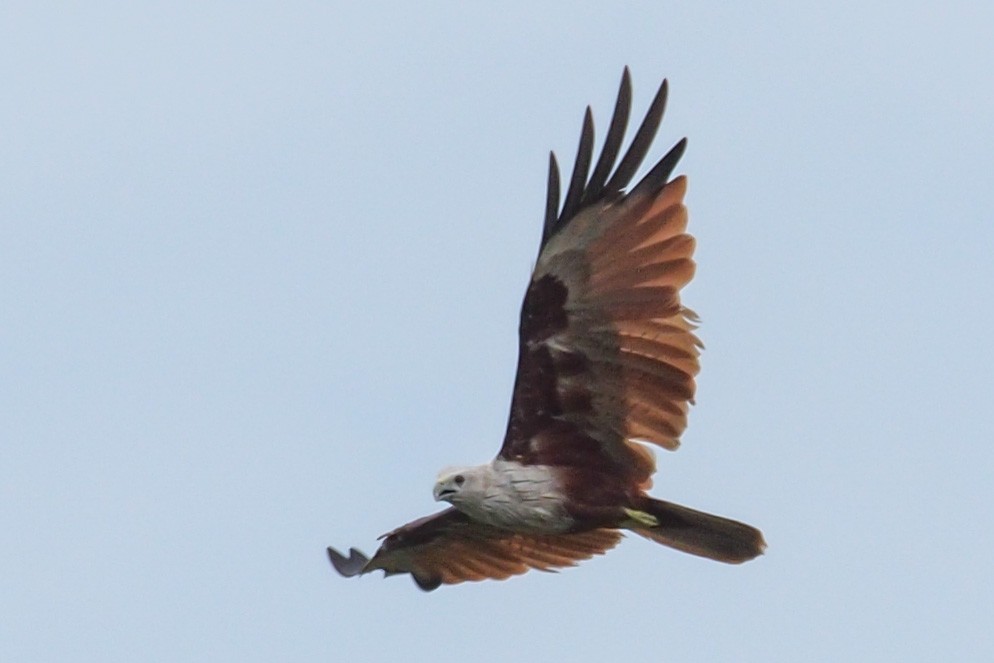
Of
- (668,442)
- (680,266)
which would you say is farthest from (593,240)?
(668,442)

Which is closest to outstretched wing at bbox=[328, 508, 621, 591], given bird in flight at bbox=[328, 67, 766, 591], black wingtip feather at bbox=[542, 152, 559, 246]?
bird in flight at bbox=[328, 67, 766, 591]

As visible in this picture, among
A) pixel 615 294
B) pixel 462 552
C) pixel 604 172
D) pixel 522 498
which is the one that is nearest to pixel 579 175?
pixel 604 172

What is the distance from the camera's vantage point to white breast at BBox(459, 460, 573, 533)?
13.8 meters

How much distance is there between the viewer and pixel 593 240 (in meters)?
13.6

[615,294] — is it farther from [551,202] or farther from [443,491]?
[443,491]

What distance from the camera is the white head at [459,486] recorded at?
13711mm

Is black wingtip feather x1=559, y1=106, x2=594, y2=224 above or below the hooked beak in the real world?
above

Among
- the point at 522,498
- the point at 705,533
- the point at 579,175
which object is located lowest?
the point at 705,533

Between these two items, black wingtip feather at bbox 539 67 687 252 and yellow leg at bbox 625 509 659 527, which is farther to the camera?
yellow leg at bbox 625 509 659 527

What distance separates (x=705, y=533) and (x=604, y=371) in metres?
1.29

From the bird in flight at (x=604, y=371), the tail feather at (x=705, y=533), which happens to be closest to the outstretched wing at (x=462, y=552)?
the bird in flight at (x=604, y=371)

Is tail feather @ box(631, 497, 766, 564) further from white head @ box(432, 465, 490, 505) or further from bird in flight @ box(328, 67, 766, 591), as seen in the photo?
white head @ box(432, 465, 490, 505)

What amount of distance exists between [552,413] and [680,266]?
1315 millimetres

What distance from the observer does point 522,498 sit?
45.4 feet
